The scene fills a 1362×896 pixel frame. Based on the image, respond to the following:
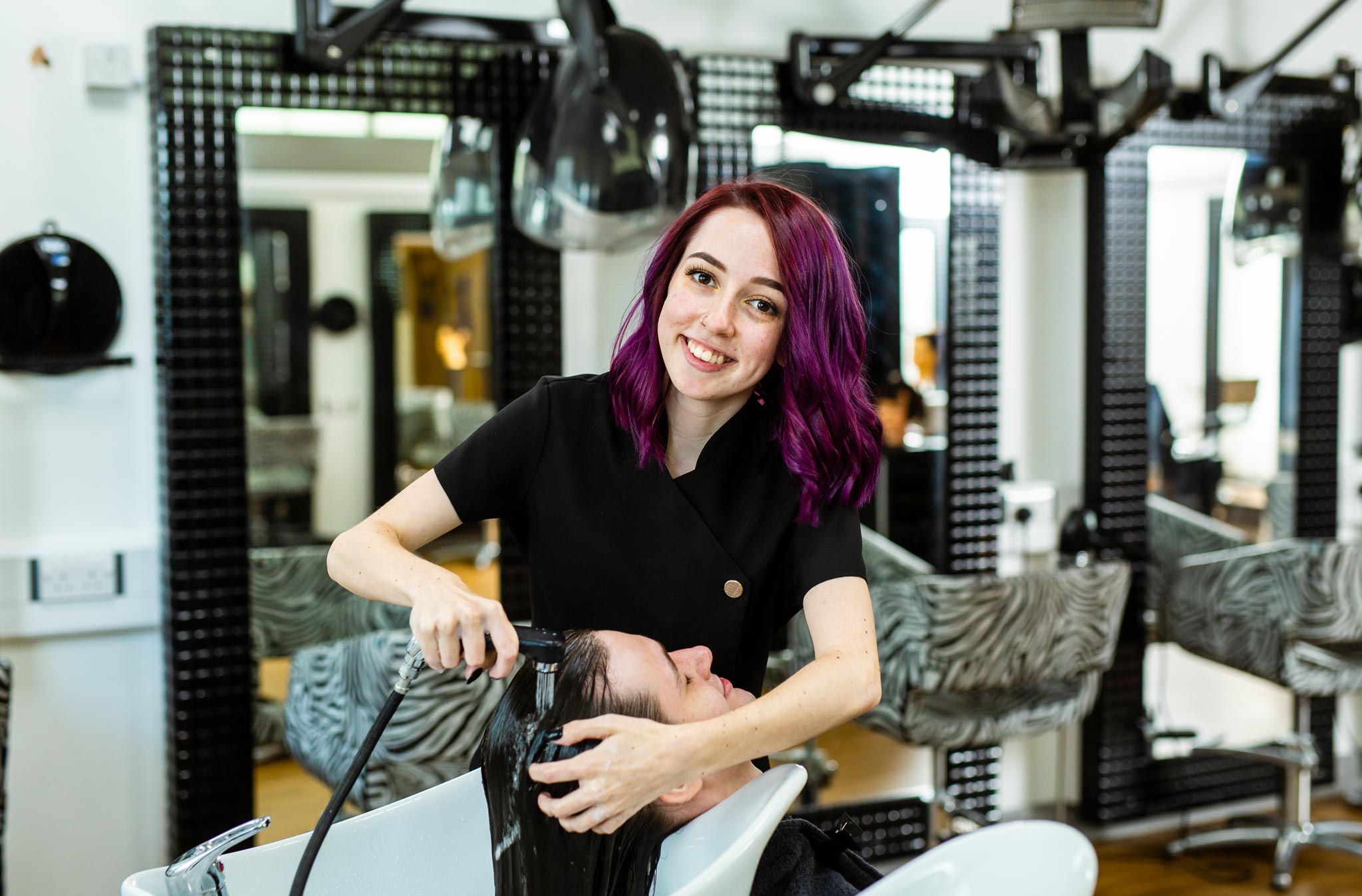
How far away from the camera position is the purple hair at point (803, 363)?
1.23 meters

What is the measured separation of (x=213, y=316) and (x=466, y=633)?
1582mm

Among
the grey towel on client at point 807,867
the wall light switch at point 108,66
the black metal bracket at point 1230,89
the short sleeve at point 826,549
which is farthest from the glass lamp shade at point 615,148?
the black metal bracket at point 1230,89

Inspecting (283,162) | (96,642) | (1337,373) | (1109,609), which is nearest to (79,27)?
(283,162)

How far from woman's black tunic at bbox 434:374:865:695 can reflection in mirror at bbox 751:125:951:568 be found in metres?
1.65

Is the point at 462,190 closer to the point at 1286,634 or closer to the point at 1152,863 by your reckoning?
the point at 1286,634

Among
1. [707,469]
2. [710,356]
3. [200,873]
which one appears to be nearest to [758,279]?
[710,356]

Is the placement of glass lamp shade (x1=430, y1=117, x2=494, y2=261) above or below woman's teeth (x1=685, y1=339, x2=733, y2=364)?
above

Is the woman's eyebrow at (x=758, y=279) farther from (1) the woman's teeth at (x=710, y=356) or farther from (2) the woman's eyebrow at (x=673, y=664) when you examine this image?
(2) the woman's eyebrow at (x=673, y=664)

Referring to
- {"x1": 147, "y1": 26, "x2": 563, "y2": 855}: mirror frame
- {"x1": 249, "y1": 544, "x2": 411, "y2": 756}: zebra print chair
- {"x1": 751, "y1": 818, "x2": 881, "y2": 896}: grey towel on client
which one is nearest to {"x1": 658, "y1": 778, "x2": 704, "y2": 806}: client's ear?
{"x1": 751, "y1": 818, "x2": 881, "y2": 896}: grey towel on client

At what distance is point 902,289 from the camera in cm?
300

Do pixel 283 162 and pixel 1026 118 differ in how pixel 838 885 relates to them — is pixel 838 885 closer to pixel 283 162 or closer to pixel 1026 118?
pixel 283 162

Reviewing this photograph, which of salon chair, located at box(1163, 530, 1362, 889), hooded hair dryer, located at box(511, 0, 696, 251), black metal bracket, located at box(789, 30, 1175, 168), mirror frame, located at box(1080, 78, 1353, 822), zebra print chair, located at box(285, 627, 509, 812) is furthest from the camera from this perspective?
mirror frame, located at box(1080, 78, 1353, 822)

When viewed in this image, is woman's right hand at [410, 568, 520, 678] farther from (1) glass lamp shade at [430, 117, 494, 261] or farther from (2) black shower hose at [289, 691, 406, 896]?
(1) glass lamp shade at [430, 117, 494, 261]

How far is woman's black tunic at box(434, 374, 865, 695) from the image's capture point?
1.28 metres
